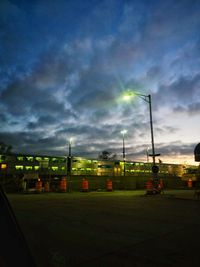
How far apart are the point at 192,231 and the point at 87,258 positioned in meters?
3.82

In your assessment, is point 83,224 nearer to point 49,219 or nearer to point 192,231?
point 49,219

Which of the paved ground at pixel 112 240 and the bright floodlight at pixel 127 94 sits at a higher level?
the bright floodlight at pixel 127 94

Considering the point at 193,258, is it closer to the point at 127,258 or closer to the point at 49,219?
the point at 127,258

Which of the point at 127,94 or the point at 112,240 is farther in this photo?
the point at 127,94

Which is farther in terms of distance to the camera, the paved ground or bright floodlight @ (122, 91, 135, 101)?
bright floodlight @ (122, 91, 135, 101)

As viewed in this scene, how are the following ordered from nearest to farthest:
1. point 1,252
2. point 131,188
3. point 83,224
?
point 1,252
point 83,224
point 131,188

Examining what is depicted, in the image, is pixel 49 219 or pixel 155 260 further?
pixel 49 219

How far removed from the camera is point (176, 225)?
8.41m

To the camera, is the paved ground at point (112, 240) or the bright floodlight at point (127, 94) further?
the bright floodlight at point (127, 94)

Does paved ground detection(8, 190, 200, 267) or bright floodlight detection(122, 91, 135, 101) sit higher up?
bright floodlight detection(122, 91, 135, 101)

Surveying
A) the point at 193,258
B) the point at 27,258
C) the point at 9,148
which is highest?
the point at 9,148

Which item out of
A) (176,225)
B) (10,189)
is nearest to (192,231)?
(176,225)

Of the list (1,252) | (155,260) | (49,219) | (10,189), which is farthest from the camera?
(10,189)

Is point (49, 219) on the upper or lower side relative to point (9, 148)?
lower
